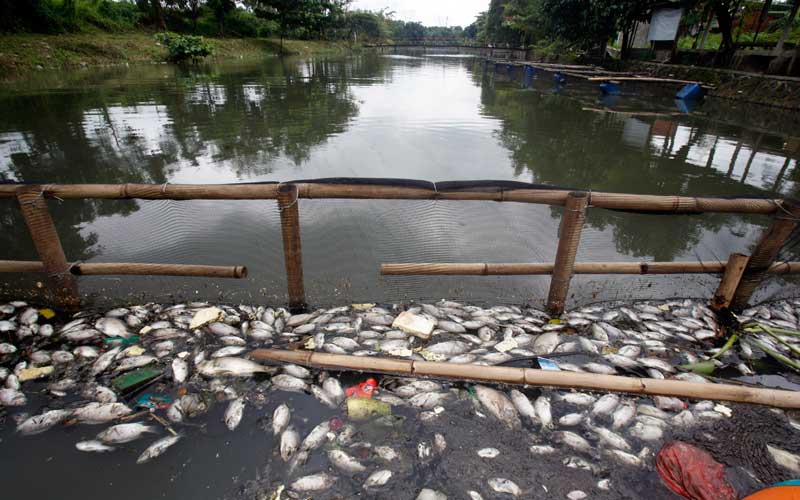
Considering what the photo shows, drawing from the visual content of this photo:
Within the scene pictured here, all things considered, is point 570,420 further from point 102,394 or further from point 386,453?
point 102,394

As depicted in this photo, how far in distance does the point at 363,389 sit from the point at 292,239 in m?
1.36

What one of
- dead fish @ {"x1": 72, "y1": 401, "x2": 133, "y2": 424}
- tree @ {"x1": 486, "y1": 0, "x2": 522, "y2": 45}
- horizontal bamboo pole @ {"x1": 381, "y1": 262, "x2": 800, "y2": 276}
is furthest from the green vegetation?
dead fish @ {"x1": 72, "y1": 401, "x2": 133, "y2": 424}

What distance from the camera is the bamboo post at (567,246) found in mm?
3146

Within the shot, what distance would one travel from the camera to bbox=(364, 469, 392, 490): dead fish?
2.06 m

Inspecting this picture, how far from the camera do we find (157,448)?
2.24 m

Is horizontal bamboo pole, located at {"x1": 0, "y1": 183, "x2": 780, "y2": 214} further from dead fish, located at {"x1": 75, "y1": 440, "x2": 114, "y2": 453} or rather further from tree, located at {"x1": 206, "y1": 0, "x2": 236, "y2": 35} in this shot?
tree, located at {"x1": 206, "y1": 0, "x2": 236, "y2": 35}

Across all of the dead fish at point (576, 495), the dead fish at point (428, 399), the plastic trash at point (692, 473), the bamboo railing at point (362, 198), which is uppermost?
the bamboo railing at point (362, 198)

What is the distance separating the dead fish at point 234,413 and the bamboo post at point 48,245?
207 cm

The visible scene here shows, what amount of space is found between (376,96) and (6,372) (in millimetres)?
16441

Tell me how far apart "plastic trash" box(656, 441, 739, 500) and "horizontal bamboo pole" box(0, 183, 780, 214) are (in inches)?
70.4

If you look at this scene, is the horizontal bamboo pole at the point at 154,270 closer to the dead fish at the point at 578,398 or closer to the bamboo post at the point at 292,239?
the bamboo post at the point at 292,239

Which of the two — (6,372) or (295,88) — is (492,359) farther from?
(295,88)

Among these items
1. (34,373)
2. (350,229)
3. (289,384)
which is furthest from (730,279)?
(34,373)

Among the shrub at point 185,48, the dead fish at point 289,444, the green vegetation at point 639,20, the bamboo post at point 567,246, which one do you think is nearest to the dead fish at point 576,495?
the dead fish at point 289,444
